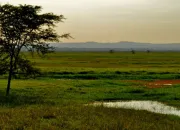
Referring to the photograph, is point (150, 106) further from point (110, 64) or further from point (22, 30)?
point (110, 64)

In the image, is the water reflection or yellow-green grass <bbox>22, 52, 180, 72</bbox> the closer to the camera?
the water reflection

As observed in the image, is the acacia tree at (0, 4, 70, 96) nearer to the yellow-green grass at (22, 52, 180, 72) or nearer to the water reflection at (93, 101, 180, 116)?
the water reflection at (93, 101, 180, 116)

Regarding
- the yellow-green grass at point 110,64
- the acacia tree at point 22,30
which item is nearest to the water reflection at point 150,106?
the acacia tree at point 22,30

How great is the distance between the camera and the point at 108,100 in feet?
99.7

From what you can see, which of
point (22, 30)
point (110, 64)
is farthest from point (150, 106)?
point (110, 64)

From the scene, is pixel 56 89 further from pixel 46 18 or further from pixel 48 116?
pixel 48 116

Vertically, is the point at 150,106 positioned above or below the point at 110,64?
above

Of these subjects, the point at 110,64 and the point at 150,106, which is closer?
the point at 150,106

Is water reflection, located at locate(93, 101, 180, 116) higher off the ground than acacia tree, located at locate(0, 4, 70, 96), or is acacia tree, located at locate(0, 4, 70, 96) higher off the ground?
acacia tree, located at locate(0, 4, 70, 96)

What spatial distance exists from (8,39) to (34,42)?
2.18 meters

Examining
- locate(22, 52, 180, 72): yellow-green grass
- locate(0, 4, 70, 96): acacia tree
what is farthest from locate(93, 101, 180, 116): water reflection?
locate(22, 52, 180, 72): yellow-green grass

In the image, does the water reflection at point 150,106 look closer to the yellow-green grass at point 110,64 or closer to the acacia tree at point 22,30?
the acacia tree at point 22,30

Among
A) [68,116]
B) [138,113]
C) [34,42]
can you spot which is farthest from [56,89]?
[68,116]

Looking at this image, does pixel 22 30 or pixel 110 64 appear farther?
pixel 110 64
